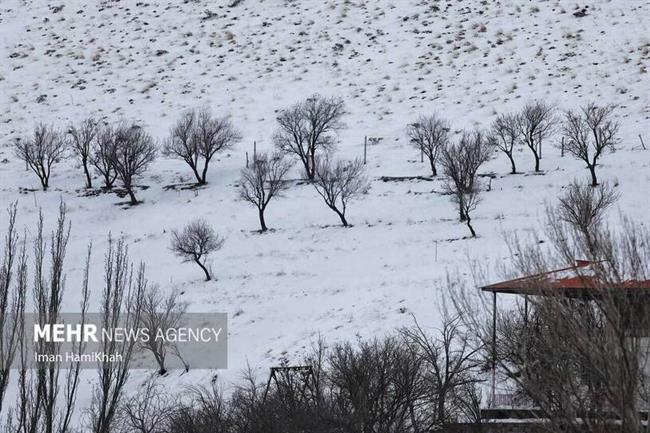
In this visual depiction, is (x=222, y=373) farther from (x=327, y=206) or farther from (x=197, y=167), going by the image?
(x=197, y=167)

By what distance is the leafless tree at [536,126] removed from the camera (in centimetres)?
3638

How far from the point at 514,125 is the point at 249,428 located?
26.9 meters

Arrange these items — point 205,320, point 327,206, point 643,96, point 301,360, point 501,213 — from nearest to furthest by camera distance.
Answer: point 301,360 < point 205,320 < point 501,213 < point 327,206 < point 643,96

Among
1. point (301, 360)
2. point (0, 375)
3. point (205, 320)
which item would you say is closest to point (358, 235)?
point (205, 320)

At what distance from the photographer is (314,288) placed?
2622 centimetres

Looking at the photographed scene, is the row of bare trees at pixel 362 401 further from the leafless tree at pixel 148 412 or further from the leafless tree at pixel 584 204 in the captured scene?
the leafless tree at pixel 584 204

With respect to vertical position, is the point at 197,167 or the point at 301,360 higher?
the point at 197,167

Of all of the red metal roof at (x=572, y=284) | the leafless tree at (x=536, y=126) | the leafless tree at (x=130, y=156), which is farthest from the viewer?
the leafless tree at (x=130, y=156)

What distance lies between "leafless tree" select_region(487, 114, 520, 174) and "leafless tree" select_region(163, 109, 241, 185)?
1559 cm

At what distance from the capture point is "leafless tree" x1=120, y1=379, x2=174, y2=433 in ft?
58.4

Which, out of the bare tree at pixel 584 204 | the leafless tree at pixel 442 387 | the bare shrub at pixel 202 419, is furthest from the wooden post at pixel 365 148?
the bare shrub at pixel 202 419

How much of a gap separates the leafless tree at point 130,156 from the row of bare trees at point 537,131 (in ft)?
50.6

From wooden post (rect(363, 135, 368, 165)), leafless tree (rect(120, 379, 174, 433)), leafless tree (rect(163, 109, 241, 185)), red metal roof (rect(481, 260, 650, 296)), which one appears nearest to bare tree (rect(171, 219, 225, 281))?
leafless tree (rect(120, 379, 174, 433))

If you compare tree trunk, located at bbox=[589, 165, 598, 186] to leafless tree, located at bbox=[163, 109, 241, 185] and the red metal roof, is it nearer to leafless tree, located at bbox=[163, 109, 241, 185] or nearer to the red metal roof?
leafless tree, located at bbox=[163, 109, 241, 185]
